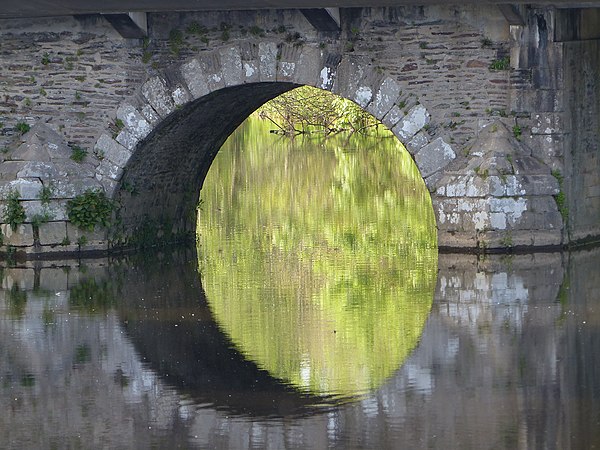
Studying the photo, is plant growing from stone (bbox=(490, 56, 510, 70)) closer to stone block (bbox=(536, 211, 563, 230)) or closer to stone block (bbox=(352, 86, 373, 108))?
stone block (bbox=(352, 86, 373, 108))

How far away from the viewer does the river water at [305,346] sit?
7.08 meters

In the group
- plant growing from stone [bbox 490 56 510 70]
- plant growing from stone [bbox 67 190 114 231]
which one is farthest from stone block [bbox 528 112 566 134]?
plant growing from stone [bbox 67 190 114 231]

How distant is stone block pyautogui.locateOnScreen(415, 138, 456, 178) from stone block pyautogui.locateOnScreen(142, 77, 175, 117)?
7.89 ft

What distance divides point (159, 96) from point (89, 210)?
127 cm

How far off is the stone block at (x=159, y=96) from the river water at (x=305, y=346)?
144 cm

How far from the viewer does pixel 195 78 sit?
1323cm

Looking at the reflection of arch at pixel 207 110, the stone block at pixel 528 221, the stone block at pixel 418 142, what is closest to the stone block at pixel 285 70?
the reflection of arch at pixel 207 110

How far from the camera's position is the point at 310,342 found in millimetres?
9164

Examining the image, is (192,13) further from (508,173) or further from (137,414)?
(137,414)

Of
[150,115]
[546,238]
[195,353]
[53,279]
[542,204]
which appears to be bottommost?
[195,353]

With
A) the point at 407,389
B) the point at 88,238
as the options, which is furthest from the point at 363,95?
the point at 407,389

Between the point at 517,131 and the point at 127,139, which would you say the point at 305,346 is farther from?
the point at 127,139

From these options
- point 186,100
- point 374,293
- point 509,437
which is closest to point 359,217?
point 186,100

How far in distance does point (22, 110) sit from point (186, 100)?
1.71m
